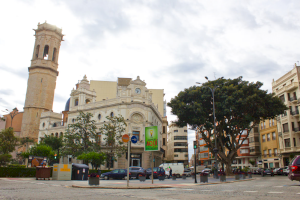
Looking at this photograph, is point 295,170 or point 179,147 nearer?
point 295,170

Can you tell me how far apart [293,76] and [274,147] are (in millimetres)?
14482

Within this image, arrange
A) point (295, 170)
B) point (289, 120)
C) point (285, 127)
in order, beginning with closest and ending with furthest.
Result: 1. point (295, 170)
2. point (289, 120)
3. point (285, 127)

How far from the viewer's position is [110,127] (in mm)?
37469

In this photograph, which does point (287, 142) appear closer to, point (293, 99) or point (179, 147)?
point (293, 99)

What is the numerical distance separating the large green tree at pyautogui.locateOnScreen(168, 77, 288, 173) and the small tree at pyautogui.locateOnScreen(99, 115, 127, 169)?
10013 millimetres

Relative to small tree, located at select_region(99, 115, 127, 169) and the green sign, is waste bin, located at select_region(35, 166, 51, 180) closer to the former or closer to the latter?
the green sign

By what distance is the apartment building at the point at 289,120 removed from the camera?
39531 mm

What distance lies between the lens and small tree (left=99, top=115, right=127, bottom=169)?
3690 centimetres

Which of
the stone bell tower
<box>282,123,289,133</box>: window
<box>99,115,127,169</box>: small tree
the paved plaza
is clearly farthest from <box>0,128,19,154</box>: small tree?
<box>282,123,289,133</box>: window

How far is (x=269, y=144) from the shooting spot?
48.4 meters

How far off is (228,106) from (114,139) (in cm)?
1785

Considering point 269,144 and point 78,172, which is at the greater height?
point 269,144

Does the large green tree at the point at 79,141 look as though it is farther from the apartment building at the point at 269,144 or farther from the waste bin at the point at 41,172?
the apartment building at the point at 269,144

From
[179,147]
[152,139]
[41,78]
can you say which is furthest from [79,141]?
[179,147]
